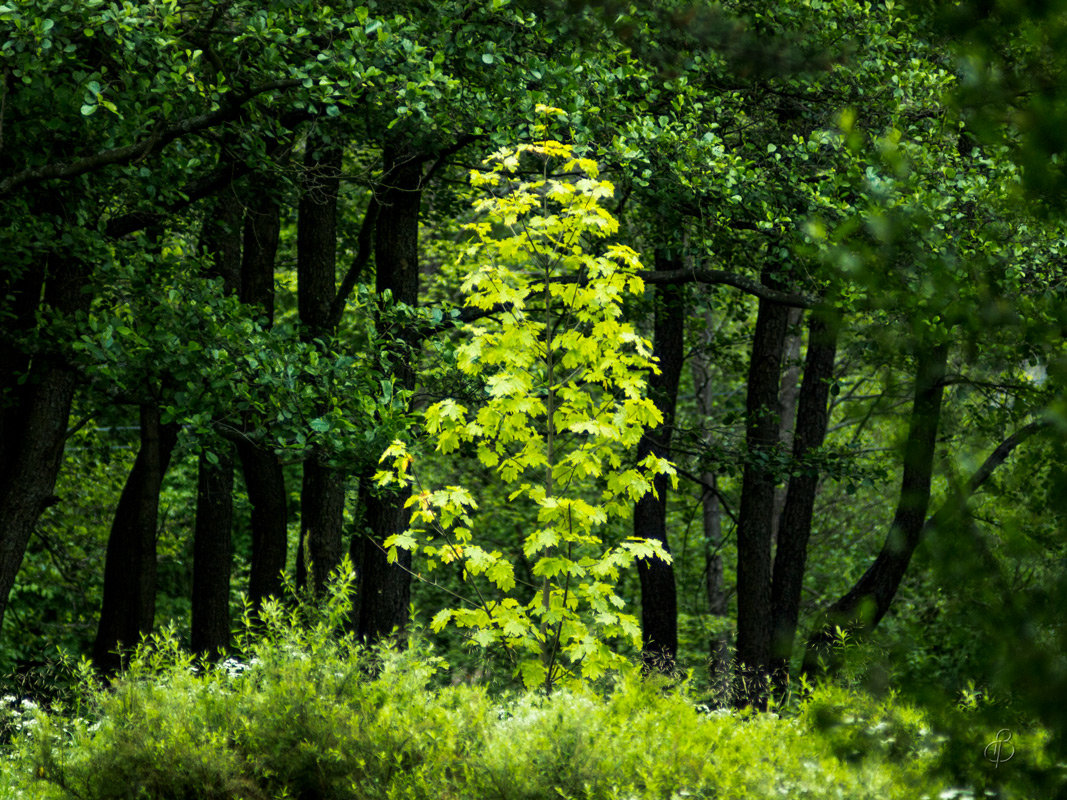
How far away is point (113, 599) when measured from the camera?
1181 cm

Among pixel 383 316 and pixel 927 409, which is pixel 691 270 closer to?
pixel 383 316

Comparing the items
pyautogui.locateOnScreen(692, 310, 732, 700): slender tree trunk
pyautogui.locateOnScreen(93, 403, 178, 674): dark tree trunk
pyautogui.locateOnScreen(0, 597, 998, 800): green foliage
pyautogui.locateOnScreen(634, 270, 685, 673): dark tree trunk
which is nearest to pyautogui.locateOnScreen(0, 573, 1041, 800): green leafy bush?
pyautogui.locateOnScreen(0, 597, 998, 800): green foliage

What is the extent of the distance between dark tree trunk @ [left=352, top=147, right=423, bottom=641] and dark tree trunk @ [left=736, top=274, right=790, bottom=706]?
432cm

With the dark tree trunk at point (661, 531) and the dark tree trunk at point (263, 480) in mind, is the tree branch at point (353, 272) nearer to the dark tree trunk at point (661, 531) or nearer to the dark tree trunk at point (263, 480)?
the dark tree trunk at point (263, 480)

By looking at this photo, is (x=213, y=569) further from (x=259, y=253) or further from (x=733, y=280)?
(x=733, y=280)

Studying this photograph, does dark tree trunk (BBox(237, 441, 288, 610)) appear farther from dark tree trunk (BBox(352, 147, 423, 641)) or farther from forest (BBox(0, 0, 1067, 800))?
dark tree trunk (BBox(352, 147, 423, 641))

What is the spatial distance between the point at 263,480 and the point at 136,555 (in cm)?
156

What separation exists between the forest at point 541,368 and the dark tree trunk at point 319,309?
0.13 ft

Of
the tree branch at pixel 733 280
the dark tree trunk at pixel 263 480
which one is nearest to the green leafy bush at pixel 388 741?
the tree branch at pixel 733 280

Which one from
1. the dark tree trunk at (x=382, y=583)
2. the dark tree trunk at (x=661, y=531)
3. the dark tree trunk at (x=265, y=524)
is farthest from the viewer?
the dark tree trunk at (x=661, y=531)

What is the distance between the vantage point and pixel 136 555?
1161cm

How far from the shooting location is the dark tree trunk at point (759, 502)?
512 inches

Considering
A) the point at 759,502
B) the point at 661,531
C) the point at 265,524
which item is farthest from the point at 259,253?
the point at 759,502

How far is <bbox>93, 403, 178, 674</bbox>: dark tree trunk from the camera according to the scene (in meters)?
11.0
